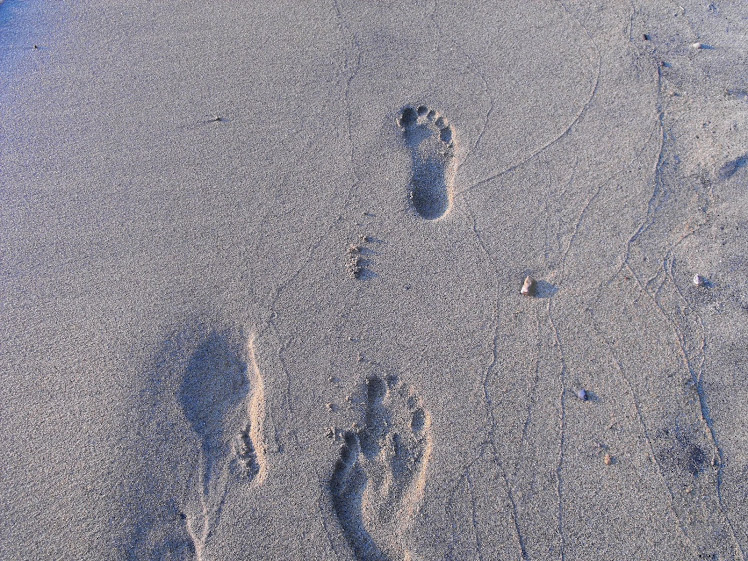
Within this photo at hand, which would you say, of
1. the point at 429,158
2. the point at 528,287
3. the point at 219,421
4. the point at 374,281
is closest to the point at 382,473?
the point at 219,421

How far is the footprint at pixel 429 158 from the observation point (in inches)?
95.8

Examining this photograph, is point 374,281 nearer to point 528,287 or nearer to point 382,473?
point 528,287

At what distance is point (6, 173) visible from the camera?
252 centimetres

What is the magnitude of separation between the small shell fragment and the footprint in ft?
1.54

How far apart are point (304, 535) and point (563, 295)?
1.31 m

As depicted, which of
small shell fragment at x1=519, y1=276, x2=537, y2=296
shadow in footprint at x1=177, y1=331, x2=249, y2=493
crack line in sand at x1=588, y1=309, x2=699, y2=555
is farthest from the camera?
small shell fragment at x1=519, y1=276, x2=537, y2=296

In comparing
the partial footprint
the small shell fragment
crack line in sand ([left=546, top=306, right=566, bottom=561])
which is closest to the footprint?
the small shell fragment

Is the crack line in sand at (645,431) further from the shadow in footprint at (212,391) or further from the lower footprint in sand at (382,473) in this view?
the shadow in footprint at (212,391)

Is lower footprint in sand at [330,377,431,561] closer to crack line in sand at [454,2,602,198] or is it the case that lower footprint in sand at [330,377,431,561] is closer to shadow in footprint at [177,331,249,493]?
shadow in footprint at [177,331,249,493]

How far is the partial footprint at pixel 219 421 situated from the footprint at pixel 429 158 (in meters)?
0.96

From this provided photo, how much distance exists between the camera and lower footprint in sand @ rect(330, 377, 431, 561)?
6.04 ft

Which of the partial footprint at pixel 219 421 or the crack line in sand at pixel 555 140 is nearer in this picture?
the partial footprint at pixel 219 421

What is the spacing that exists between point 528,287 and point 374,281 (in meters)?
0.61

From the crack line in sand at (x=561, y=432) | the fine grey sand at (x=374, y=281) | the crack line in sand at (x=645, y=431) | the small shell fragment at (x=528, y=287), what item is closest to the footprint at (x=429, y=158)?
the fine grey sand at (x=374, y=281)
